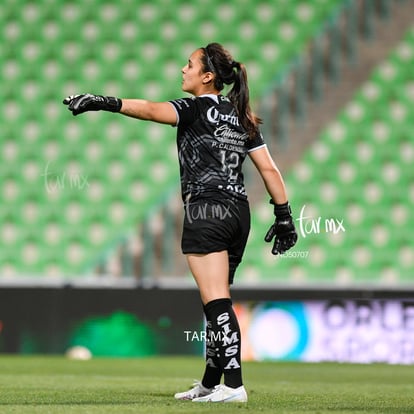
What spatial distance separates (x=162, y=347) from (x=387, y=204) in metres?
2.33

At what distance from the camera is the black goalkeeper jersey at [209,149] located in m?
3.65

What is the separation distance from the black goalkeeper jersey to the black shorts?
1.6 inches

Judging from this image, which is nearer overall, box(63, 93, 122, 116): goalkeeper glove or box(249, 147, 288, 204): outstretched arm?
box(63, 93, 122, 116): goalkeeper glove

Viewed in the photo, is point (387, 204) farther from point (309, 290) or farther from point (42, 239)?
point (42, 239)

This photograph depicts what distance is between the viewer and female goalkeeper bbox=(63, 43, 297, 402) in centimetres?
355

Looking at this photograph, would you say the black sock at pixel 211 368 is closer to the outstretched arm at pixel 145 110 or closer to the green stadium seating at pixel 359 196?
the outstretched arm at pixel 145 110

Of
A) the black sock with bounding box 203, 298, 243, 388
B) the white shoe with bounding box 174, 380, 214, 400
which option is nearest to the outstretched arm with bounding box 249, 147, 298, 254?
the black sock with bounding box 203, 298, 243, 388

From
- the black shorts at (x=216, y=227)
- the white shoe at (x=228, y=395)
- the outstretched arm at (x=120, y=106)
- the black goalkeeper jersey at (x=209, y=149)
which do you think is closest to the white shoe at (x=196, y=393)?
the white shoe at (x=228, y=395)

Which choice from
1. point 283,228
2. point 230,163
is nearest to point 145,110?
point 230,163

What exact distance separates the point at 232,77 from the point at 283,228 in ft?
2.05

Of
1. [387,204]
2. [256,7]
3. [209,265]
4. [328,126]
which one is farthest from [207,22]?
[209,265]

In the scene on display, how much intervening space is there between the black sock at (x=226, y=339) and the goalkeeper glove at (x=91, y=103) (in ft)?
2.56

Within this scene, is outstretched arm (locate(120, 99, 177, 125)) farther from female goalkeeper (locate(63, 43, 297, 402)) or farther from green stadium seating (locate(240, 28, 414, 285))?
green stadium seating (locate(240, 28, 414, 285))

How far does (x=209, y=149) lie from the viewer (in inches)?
144
